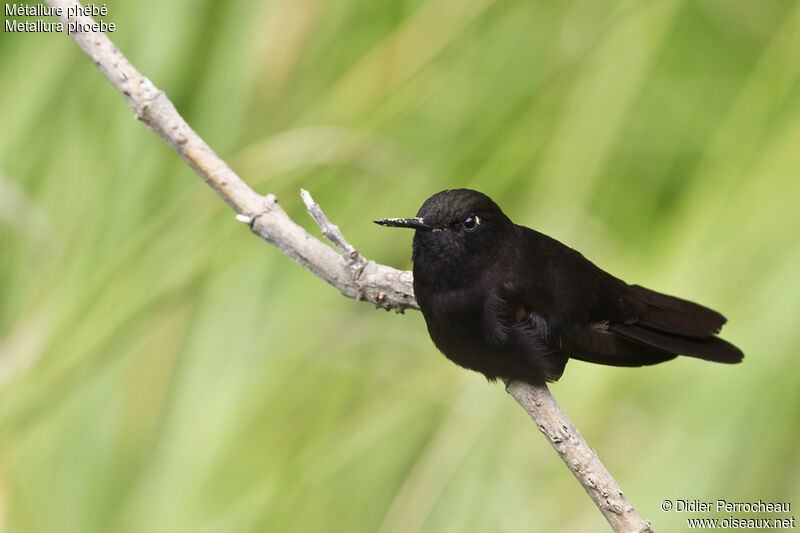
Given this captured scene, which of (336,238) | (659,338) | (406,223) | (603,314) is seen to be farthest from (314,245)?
(659,338)

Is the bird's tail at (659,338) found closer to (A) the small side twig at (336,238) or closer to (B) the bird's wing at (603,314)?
(B) the bird's wing at (603,314)

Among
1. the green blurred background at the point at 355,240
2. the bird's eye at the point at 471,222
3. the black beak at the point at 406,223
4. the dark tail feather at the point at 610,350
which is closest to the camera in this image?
the black beak at the point at 406,223

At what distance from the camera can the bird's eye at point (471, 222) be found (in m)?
1.31

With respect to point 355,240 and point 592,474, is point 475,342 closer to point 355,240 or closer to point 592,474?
point 592,474

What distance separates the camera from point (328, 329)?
2.03m

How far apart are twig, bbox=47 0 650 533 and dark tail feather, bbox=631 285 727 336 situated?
0.32 meters

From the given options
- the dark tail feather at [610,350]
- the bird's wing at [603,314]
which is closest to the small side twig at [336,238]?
the bird's wing at [603,314]

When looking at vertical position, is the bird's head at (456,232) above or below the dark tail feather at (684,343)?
below

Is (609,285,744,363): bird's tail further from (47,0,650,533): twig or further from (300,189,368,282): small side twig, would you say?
(300,189,368,282): small side twig

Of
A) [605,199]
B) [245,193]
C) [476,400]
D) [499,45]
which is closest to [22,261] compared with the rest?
[245,193]

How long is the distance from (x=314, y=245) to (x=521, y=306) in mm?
375

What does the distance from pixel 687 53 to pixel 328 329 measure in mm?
1177

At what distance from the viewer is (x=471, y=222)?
1.32m

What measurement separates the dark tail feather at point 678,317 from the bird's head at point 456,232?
38cm
